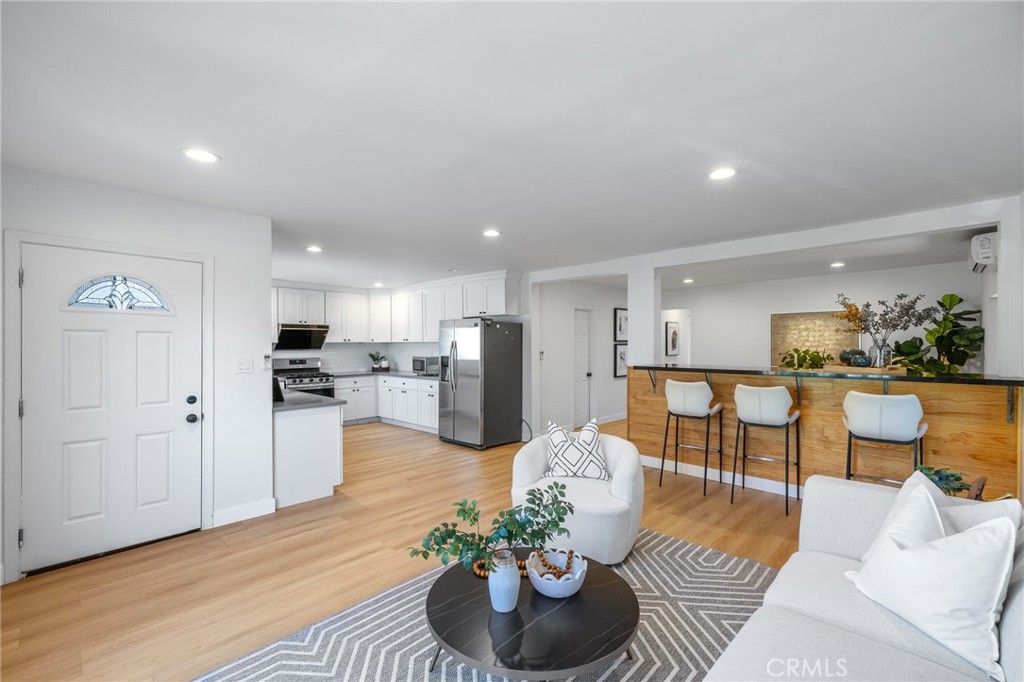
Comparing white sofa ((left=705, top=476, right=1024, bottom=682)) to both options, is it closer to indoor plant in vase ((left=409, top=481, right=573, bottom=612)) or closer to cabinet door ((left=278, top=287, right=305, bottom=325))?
indoor plant in vase ((left=409, top=481, right=573, bottom=612))

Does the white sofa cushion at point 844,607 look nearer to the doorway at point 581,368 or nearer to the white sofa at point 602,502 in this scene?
the white sofa at point 602,502

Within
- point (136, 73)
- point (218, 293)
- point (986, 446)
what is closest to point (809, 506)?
point (986, 446)

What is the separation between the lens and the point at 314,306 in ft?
24.0

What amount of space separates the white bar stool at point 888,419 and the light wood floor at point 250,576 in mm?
875

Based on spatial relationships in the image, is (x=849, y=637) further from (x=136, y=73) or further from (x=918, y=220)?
(x=918, y=220)

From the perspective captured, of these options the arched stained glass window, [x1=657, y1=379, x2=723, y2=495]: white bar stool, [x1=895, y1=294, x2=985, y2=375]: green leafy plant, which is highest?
the arched stained glass window

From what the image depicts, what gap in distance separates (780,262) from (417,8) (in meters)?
5.27

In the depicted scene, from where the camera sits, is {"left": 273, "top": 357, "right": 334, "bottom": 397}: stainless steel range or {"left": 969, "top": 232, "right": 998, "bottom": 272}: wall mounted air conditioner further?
{"left": 273, "top": 357, "right": 334, "bottom": 397}: stainless steel range

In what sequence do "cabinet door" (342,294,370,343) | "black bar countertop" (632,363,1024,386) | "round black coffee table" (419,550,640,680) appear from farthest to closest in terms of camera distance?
"cabinet door" (342,294,370,343), "black bar countertop" (632,363,1024,386), "round black coffee table" (419,550,640,680)

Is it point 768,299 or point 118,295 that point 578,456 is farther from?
point 768,299

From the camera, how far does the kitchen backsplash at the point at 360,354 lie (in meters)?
7.79

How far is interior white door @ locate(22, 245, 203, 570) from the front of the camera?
8.96 ft

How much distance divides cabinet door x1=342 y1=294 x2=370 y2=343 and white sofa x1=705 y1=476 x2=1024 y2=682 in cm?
719

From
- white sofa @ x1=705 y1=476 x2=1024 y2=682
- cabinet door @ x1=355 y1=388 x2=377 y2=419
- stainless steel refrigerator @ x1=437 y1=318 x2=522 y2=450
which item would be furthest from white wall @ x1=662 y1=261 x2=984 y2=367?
cabinet door @ x1=355 y1=388 x2=377 y2=419
